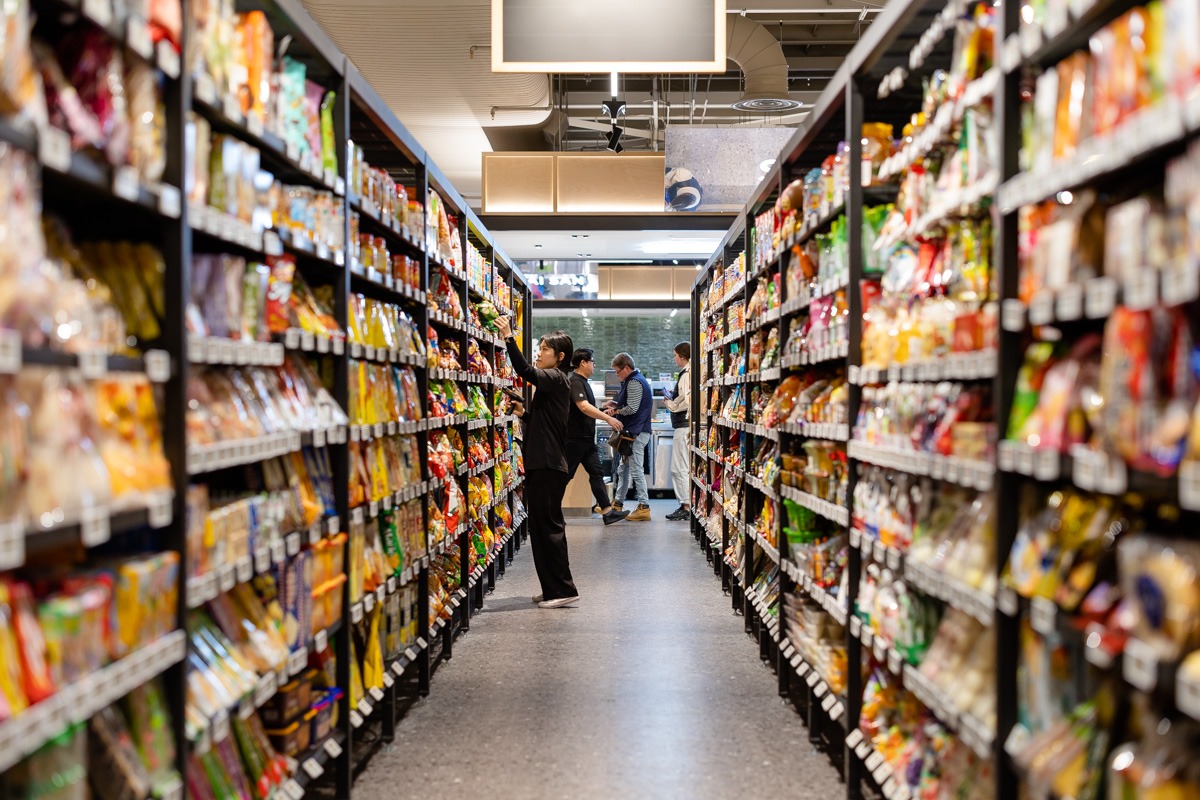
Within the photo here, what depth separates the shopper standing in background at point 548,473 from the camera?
21.6 ft

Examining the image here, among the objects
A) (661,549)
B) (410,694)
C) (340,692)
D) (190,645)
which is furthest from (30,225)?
(661,549)

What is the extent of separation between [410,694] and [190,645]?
2.61m

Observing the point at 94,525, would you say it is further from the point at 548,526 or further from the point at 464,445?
the point at 548,526

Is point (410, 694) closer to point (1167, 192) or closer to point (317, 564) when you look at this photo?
point (317, 564)

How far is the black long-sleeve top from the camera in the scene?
259 inches

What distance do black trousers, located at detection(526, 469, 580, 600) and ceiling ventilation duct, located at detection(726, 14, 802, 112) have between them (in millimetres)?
4602

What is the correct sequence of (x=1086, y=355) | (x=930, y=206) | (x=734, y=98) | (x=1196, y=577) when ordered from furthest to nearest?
(x=734, y=98), (x=930, y=206), (x=1086, y=355), (x=1196, y=577)

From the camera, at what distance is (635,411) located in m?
11.6

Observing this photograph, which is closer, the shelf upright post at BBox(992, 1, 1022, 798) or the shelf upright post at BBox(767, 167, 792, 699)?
the shelf upright post at BBox(992, 1, 1022, 798)

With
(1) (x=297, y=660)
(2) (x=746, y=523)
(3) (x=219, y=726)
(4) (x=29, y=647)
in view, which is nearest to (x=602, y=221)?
(2) (x=746, y=523)

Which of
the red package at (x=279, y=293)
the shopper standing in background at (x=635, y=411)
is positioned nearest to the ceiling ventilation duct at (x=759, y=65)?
the shopper standing in background at (x=635, y=411)

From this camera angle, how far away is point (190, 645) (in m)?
2.32

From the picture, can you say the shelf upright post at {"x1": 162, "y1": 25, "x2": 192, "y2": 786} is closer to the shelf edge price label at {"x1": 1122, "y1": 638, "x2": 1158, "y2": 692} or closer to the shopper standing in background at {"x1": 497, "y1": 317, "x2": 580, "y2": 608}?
the shelf edge price label at {"x1": 1122, "y1": 638, "x2": 1158, "y2": 692}

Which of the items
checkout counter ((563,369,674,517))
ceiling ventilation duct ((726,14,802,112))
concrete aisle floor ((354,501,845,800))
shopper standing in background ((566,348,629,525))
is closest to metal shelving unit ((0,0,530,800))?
concrete aisle floor ((354,501,845,800))
